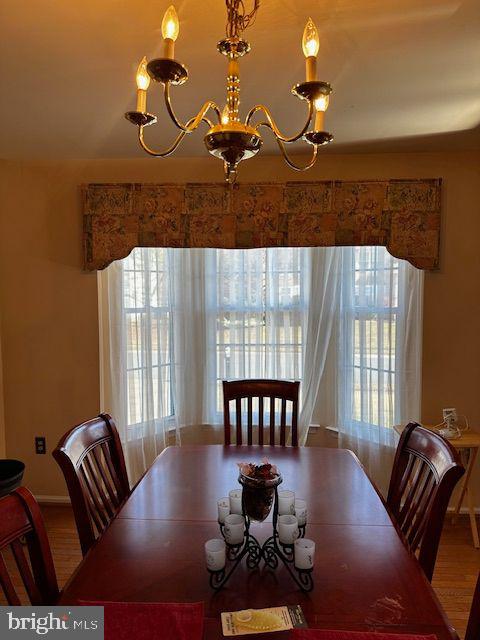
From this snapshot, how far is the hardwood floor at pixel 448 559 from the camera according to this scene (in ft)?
6.48

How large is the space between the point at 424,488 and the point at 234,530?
2.20ft

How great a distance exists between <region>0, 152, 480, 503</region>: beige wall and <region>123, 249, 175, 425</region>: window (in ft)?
0.79

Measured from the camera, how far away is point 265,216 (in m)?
2.68

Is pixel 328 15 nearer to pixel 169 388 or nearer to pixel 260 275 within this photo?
pixel 260 275

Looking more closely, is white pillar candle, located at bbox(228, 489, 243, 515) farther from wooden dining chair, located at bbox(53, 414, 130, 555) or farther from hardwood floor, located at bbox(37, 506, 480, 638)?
hardwood floor, located at bbox(37, 506, 480, 638)

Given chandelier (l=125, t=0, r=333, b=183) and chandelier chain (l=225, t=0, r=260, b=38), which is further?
chandelier chain (l=225, t=0, r=260, b=38)

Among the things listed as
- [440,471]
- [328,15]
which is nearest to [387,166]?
[328,15]

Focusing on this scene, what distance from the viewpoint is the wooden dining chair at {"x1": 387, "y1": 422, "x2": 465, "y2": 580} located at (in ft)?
4.01

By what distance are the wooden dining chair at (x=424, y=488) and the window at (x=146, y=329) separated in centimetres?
185

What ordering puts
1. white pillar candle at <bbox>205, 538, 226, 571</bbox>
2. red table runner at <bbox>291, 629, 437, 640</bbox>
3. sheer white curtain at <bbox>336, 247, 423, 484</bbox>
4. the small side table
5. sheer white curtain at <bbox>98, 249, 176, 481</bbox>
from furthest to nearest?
sheer white curtain at <bbox>98, 249, 176, 481</bbox> < sheer white curtain at <bbox>336, 247, 423, 484</bbox> < the small side table < white pillar candle at <bbox>205, 538, 226, 571</bbox> < red table runner at <bbox>291, 629, 437, 640</bbox>

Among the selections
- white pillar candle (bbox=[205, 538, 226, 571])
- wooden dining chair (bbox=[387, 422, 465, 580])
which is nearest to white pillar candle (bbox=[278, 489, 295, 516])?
white pillar candle (bbox=[205, 538, 226, 571])

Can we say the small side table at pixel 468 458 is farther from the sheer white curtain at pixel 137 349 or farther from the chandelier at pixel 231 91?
the chandelier at pixel 231 91

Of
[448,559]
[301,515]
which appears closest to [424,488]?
[301,515]

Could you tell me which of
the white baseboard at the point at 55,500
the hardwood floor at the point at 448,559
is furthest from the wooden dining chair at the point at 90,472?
the white baseboard at the point at 55,500
